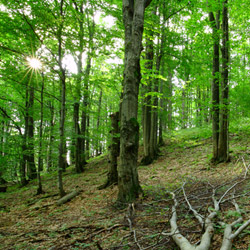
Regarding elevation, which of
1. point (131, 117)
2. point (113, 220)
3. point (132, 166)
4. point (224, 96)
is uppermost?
point (224, 96)

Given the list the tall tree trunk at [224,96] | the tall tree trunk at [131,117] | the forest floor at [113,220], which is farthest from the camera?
the tall tree trunk at [224,96]

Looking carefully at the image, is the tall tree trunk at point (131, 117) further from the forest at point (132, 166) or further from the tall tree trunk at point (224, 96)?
the tall tree trunk at point (224, 96)

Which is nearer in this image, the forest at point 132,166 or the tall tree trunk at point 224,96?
the forest at point 132,166

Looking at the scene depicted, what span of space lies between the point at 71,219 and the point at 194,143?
1044 cm

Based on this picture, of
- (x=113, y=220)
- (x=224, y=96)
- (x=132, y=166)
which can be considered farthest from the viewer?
(x=224, y=96)

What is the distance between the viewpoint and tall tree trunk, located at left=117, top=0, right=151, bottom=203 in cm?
499

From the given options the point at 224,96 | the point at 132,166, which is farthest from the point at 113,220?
the point at 224,96

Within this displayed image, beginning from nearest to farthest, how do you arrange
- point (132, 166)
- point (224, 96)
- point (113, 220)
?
point (113, 220)
point (132, 166)
point (224, 96)

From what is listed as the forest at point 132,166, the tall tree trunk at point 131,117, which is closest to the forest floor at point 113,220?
the forest at point 132,166

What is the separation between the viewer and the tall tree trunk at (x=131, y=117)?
4.99 meters

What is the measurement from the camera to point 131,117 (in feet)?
16.9

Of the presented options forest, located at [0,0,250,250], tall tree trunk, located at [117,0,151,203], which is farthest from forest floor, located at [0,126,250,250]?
tall tree trunk, located at [117,0,151,203]

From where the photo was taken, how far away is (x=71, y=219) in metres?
4.70

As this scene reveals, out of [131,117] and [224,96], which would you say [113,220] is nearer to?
[131,117]
